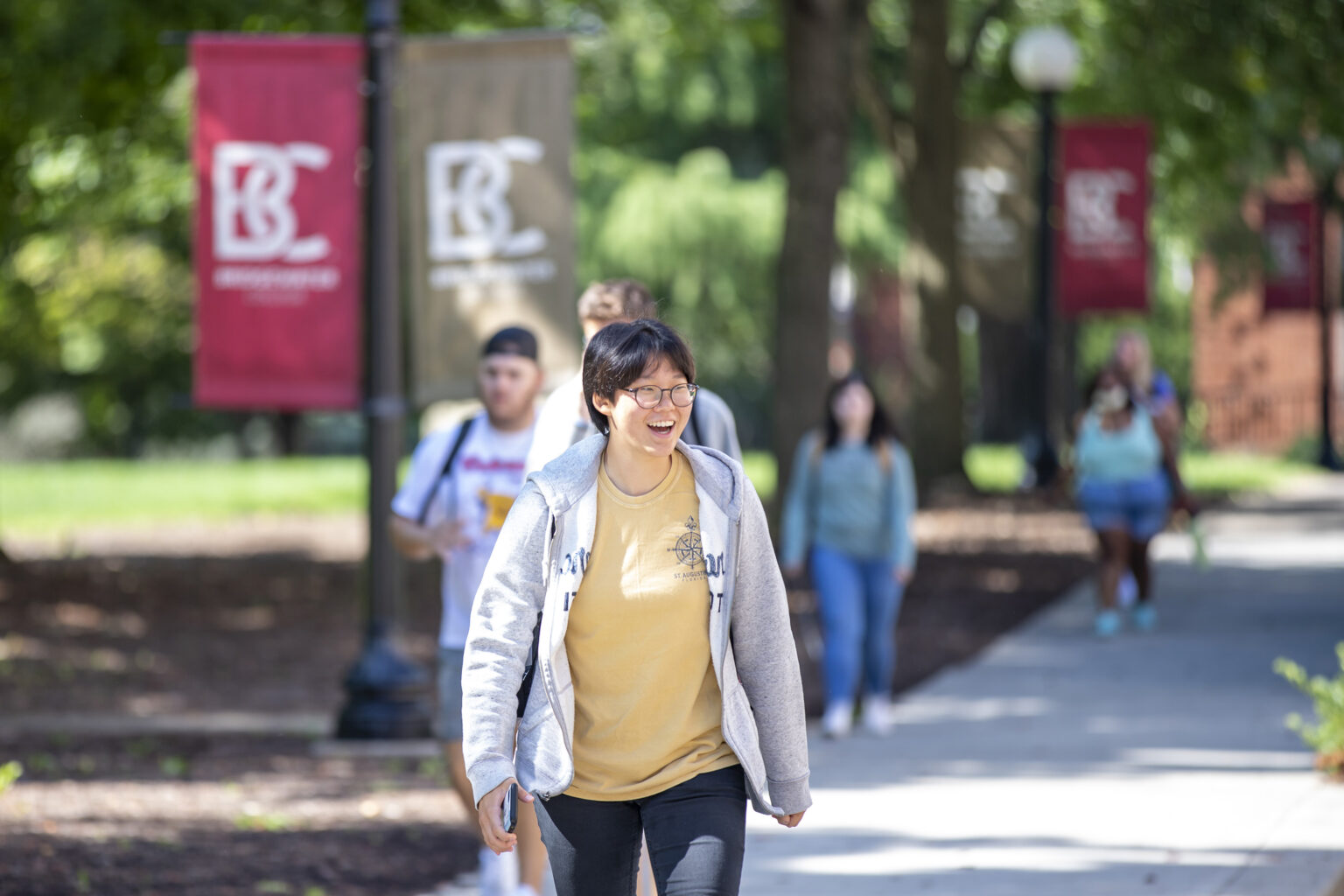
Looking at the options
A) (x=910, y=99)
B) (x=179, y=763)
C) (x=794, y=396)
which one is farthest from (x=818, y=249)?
(x=179, y=763)

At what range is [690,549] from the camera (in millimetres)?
3967

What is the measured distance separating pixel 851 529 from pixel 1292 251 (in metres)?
18.2

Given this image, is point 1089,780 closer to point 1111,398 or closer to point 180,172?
point 1111,398

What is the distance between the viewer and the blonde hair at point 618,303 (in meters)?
5.12

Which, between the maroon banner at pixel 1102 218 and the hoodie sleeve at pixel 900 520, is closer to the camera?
the hoodie sleeve at pixel 900 520

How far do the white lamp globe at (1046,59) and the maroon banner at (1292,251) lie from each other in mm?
6167

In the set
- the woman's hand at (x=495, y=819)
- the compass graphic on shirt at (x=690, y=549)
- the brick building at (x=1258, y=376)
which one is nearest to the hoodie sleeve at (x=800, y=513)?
the compass graphic on shirt at (x=690, y=549)

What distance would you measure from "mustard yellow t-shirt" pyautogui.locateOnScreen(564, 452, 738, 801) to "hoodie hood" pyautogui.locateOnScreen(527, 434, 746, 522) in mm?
64

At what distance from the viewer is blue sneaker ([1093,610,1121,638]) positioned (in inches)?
496

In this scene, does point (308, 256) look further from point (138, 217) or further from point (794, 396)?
point (138, 217)

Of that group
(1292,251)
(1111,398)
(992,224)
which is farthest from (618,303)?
(1292,251)

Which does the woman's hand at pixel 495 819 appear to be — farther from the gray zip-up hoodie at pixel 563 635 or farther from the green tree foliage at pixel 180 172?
the green tree foliage at pixel 180 172

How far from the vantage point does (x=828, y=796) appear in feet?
25.6

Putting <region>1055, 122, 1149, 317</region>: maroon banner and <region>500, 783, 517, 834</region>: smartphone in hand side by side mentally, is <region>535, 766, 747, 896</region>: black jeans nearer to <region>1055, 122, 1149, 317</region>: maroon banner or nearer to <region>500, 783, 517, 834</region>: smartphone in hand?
<region>500, 783, 517, 834</region>: smartphone in hand
